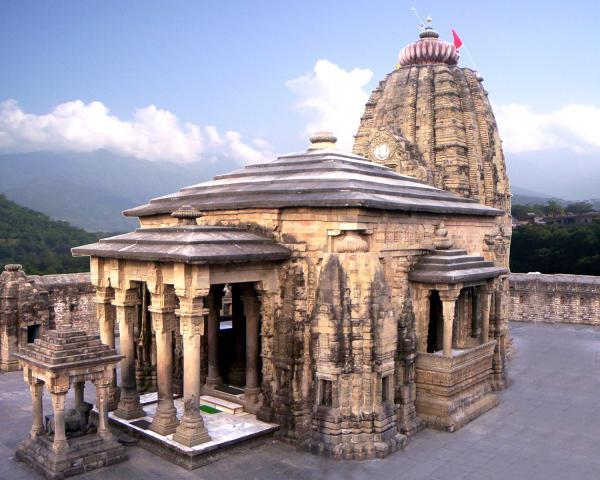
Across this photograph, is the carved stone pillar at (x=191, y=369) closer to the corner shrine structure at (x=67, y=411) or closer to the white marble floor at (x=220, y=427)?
the white marble floor at (x=220, y=427)

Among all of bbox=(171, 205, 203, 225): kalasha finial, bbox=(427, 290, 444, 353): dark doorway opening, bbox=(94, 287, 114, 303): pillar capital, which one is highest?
bbox=(171, 205, 203, 225): kalasha finial

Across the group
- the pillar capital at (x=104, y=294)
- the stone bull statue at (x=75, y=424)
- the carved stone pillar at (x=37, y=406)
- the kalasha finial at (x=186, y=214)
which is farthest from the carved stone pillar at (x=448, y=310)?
the carved stone pillar at (x=37, y=406)

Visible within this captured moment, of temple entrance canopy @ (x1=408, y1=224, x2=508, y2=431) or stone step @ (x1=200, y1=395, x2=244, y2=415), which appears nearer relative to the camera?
temple entrance canopy @ (x1=408, y1=224, x2=508, y2=431)

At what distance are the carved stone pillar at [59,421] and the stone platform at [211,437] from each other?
5.64 ft

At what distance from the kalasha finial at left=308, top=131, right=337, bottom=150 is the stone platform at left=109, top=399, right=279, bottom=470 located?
7.05 meters

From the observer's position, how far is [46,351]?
10.7 m

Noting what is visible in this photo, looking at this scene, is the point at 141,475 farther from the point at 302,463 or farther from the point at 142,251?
the point at 142,251

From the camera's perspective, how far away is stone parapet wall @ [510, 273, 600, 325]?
2727cm

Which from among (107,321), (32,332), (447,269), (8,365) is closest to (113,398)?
(107,321)

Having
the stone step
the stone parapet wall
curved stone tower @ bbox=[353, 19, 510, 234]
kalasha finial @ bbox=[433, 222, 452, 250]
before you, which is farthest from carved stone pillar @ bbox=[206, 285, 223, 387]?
the stone parapet wall

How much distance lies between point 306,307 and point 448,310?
135 inches

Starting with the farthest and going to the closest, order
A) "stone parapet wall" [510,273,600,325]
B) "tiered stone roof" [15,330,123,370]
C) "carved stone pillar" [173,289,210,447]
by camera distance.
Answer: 1. "stone parapet wall" [510,273,600,325]
2. "carved stone pillar" [173,289,210,447]
3. "tiered stone roof" [15,330,123,370]

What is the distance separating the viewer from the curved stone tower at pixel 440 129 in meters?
19.5

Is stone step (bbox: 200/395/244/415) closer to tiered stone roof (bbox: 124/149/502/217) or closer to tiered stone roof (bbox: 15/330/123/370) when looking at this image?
tiered stone roof (bbox: 15/330/123/370)
